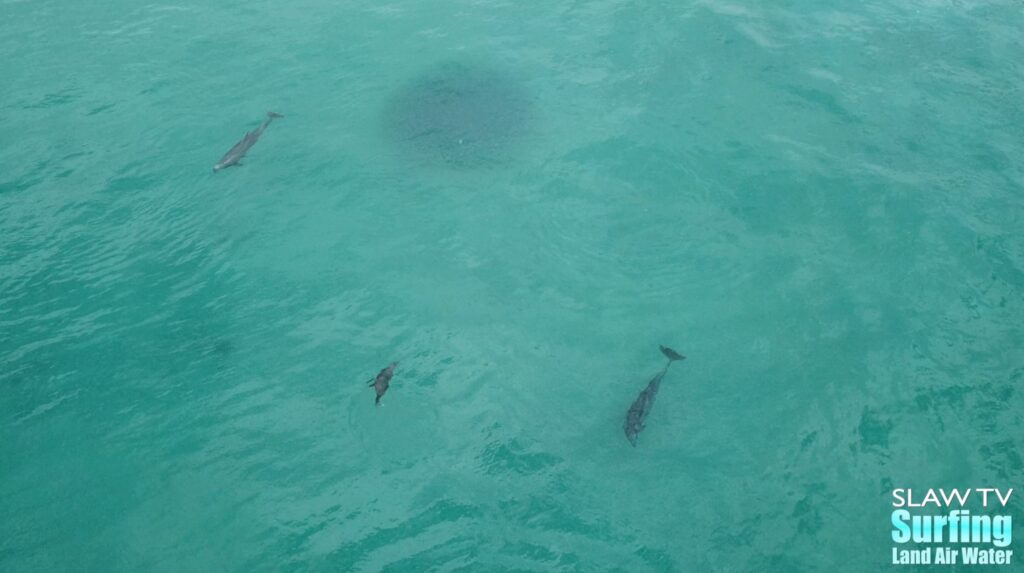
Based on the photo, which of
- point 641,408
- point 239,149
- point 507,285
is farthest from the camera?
point 239,149

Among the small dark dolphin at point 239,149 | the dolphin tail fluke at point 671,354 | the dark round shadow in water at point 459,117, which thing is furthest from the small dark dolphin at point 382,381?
the small dark dolphin at point 239,149

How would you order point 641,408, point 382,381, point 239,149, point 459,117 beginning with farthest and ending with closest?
1. point 459,117
2. point 239,149
3. point 382,381
4. point 641,408

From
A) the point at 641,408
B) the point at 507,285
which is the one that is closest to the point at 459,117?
the point at 507,285

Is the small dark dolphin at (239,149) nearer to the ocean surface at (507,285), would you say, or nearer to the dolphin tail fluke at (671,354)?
the ocean surface at (507,285)

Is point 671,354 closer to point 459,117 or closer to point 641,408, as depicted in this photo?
point 641,408

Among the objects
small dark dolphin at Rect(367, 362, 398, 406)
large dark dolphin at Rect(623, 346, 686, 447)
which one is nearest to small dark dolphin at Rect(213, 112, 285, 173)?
small dark dolphin at Rect(367, 362, 398, 406)

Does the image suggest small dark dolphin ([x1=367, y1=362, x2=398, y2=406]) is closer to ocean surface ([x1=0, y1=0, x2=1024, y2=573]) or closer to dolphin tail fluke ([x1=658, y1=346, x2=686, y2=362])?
ocean surface ([x1=0, y1=0, x2=1024, y2=573])
